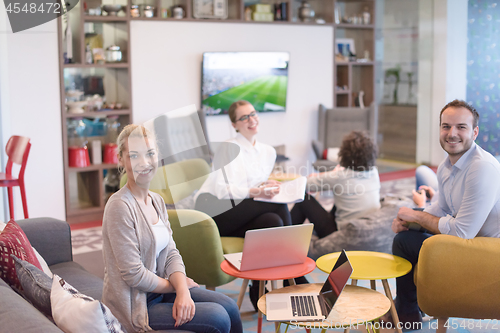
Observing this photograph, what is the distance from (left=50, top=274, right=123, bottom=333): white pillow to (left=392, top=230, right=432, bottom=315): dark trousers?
65.1 inches

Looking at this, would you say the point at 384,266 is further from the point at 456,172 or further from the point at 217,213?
the point at 217,213

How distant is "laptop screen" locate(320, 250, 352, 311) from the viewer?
1.81 meters

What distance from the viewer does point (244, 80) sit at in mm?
6223

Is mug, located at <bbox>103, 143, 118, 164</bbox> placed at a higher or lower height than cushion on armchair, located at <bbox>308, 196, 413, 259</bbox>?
higher

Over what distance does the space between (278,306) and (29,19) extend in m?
4.19

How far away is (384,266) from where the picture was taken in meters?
2.38

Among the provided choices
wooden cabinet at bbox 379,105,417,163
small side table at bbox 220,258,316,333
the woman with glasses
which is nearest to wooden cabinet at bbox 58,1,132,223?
the woman with glasses

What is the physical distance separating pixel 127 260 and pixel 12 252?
447mm

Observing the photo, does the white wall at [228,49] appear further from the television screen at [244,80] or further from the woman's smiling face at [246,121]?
the woman's smiling face at [246,121]

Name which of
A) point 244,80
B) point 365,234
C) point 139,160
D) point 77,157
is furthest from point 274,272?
point 244,80

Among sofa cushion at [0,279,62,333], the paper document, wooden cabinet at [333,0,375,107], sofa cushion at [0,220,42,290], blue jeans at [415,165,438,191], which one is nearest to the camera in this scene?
sofa cushion at [0,279,62,333]

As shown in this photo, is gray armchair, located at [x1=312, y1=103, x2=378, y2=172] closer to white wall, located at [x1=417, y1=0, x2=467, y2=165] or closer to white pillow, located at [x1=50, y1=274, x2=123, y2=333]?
white wall, located at [x1=417, y1=0, x2=467, y2=165]

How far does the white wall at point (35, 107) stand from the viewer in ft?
15.3

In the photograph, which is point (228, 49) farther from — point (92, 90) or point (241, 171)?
point (241, 171)
